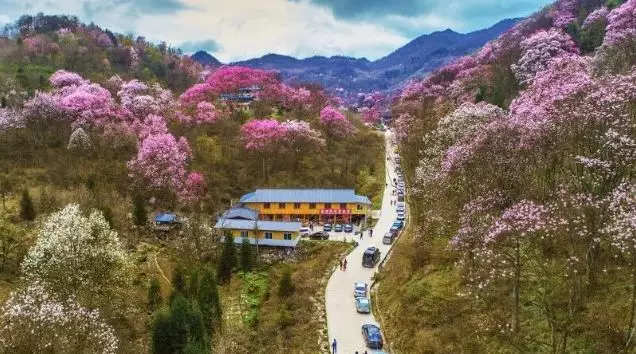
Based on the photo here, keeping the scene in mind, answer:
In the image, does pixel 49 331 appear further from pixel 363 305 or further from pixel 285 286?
pixel 363 305

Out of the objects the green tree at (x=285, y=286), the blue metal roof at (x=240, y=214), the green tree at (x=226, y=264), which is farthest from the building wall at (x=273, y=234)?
the green tree at (x=285, y=286)

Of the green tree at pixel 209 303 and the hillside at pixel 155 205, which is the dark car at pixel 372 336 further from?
the green tree at pixel 209 303

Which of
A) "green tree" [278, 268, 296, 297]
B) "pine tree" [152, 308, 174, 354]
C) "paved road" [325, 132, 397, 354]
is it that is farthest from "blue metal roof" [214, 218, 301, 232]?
"pine tree" [152, 308, 174, 354]

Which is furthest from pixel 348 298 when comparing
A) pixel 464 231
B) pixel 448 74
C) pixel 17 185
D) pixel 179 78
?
pixel 179 78

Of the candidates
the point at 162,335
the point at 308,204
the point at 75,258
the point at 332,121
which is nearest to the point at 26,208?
the point at 75,258

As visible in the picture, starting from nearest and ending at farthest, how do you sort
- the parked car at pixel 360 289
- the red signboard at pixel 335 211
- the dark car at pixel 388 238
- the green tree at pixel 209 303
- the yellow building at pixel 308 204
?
the green tree at pixel 209 303 → the parked car at pixel 360 289 → the dark car at pixel 388 238 → the yellow building at pixel 308 204 → the red signboard at pixel 335 211

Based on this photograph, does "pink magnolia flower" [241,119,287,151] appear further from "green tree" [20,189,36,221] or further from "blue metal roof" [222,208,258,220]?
"green tree" [20,189,36,221]

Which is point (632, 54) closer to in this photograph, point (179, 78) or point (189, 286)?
point (189, 286)
